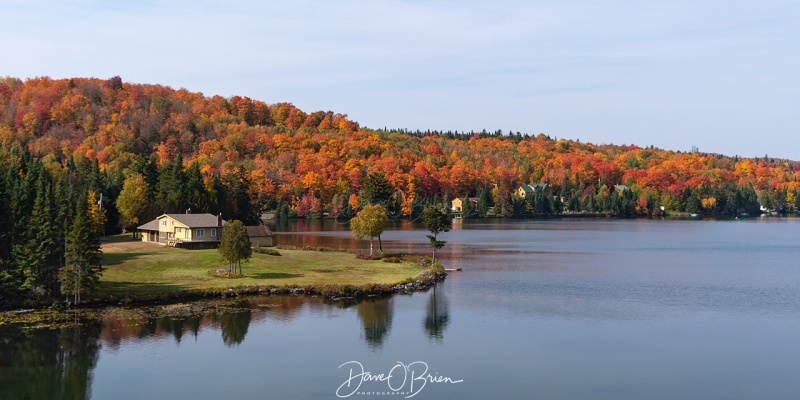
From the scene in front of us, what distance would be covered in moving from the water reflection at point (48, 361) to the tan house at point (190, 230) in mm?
33672

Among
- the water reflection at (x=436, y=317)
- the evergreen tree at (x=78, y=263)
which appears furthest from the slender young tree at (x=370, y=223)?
the evergreen tree at (x=78, y=263)

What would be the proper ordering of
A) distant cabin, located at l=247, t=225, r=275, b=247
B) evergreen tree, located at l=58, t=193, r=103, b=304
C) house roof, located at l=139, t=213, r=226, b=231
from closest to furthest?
evergreen tree, located at l=58, t=193, r=103, b=304 → house roof, located at l=139, t=213, r=226, b=231 → distant cabin, located at l=247, t=225, r=275, b=247

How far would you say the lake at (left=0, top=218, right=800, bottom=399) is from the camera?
34469mm

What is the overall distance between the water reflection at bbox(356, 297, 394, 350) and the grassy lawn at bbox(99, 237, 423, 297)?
22.2 ft

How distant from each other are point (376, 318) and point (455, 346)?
347 inches

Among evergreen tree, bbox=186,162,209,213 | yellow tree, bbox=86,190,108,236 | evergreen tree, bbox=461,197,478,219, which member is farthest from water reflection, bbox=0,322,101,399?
evergreen tree, bbox=461,197,478,219

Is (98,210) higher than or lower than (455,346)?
higher

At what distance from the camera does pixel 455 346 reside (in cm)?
4206

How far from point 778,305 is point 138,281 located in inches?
1911

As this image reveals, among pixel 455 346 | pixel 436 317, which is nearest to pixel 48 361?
pixel 455 346

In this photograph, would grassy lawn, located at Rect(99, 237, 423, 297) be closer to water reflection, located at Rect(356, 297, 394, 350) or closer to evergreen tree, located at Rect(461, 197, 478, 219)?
water reflection, located at Rect(356, 297, 394, 350)

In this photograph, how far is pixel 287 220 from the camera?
16812 centimetres

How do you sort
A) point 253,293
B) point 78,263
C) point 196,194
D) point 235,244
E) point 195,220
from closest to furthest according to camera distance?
point 78,263
point 253,293
point 235,244
point 195,220
point 196,194

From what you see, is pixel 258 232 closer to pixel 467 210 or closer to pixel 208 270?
pixel 208 270
